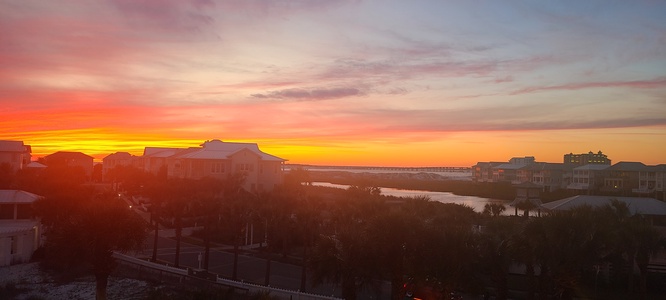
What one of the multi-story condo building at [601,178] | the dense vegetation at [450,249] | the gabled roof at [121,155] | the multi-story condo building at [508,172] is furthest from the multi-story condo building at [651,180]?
the gabled roof at [121,155]

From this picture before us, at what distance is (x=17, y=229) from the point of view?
3306 cm

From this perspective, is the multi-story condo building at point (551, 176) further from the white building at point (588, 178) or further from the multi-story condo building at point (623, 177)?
the multi-story condo building at point (623, 177)

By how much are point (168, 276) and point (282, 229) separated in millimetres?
6879

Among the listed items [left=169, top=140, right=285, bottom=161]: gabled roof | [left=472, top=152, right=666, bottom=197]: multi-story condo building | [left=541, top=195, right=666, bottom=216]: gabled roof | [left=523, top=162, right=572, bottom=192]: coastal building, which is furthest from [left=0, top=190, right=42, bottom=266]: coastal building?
[left=523, top=162, right=572, bottom=192]: coastal building

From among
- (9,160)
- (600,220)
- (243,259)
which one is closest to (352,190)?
(243,259)

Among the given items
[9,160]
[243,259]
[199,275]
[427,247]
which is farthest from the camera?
[9,160]

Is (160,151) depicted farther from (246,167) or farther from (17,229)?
(17,229)

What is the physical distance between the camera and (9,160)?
71250 mm

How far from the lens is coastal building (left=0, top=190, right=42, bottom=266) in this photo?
32500mm

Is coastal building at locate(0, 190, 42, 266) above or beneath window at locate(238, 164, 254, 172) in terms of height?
beneath

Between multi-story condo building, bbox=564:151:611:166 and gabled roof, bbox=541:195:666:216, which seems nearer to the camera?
gabled roof, bbox=541:195:666:216

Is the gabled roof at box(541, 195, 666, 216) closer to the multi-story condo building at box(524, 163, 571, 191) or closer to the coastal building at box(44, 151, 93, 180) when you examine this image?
the coastal building at box(44, 151, 93, 180)

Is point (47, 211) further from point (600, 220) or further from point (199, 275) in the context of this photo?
point (600, 220)

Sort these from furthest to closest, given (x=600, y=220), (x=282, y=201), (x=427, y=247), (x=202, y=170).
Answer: (x=202, y=170)
(x=282, y=201)
(x=600, y=220)
(x=427, y=247)
